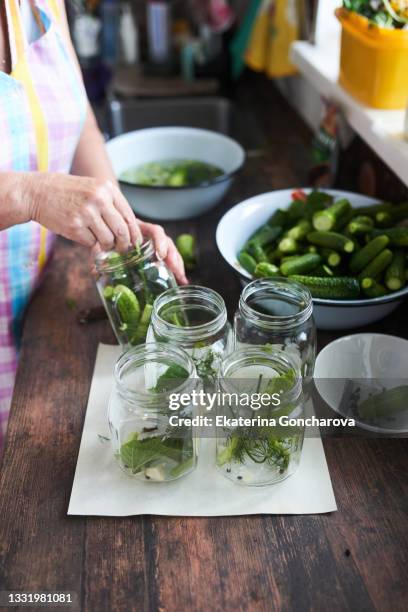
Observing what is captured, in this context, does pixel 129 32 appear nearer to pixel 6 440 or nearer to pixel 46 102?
pixel 46 102

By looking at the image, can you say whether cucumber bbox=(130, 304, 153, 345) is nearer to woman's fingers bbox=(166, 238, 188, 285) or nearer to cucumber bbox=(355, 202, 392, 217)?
woman's fingers bbox=(166, 238, 188, 285)

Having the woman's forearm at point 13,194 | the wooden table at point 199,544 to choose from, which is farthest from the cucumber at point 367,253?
the woman's forearm at point 13,194

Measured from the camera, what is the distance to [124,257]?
2.97ft

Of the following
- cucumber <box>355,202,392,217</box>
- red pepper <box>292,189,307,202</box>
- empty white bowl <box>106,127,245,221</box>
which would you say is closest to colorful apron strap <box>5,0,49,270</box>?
empty white bowl <box>106,127,245,221</box>

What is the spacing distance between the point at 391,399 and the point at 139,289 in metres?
0.42

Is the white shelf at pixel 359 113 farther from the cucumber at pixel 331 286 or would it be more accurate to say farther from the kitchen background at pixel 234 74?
the cucumber at pixel 331 286

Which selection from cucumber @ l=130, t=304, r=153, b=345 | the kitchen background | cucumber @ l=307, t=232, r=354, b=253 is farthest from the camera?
the kitchen background

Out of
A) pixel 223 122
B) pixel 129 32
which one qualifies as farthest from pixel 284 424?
pixel 129 32

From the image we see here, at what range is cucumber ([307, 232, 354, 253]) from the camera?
38.9 inches

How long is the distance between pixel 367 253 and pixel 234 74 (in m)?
1.51

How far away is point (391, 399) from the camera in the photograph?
2.62ft

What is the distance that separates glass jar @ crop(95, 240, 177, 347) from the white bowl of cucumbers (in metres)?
0.14

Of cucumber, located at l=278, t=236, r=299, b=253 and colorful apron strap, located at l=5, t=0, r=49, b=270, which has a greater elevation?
colorful apron strap, located at l=5, t=0, r=49, b=270

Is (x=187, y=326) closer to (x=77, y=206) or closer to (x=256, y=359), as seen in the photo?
(x=256, y=359)
